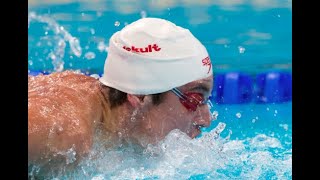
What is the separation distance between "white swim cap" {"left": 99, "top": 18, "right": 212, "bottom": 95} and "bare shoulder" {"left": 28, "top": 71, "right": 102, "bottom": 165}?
0.10 m

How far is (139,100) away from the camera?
1.81 meters

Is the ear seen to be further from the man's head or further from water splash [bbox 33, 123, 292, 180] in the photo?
water splash [bbox 33, 123, 292, 180]

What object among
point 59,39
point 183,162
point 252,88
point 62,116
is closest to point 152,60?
point 62,116

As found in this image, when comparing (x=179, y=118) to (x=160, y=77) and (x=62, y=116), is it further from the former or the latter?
Answer: (x=62, y=116)

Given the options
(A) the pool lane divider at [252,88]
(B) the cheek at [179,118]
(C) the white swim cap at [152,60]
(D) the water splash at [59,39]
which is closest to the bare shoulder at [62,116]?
(C) the white swim cap at [152,60]

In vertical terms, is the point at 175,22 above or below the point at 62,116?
below

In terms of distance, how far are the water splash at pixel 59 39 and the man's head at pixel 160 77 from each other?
2.07 metres

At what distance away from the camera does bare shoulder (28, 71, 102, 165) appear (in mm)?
1581

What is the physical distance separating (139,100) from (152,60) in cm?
14

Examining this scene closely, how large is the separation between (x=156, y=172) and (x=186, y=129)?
12.0 inches

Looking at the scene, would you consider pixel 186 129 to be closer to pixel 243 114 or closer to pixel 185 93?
pixel 185 93

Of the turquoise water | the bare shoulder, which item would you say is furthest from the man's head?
the turquoise water

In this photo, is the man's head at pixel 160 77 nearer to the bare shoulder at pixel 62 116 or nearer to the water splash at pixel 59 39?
the bare shoulder at pixel 62 116

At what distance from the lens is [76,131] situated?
5.39 ft
